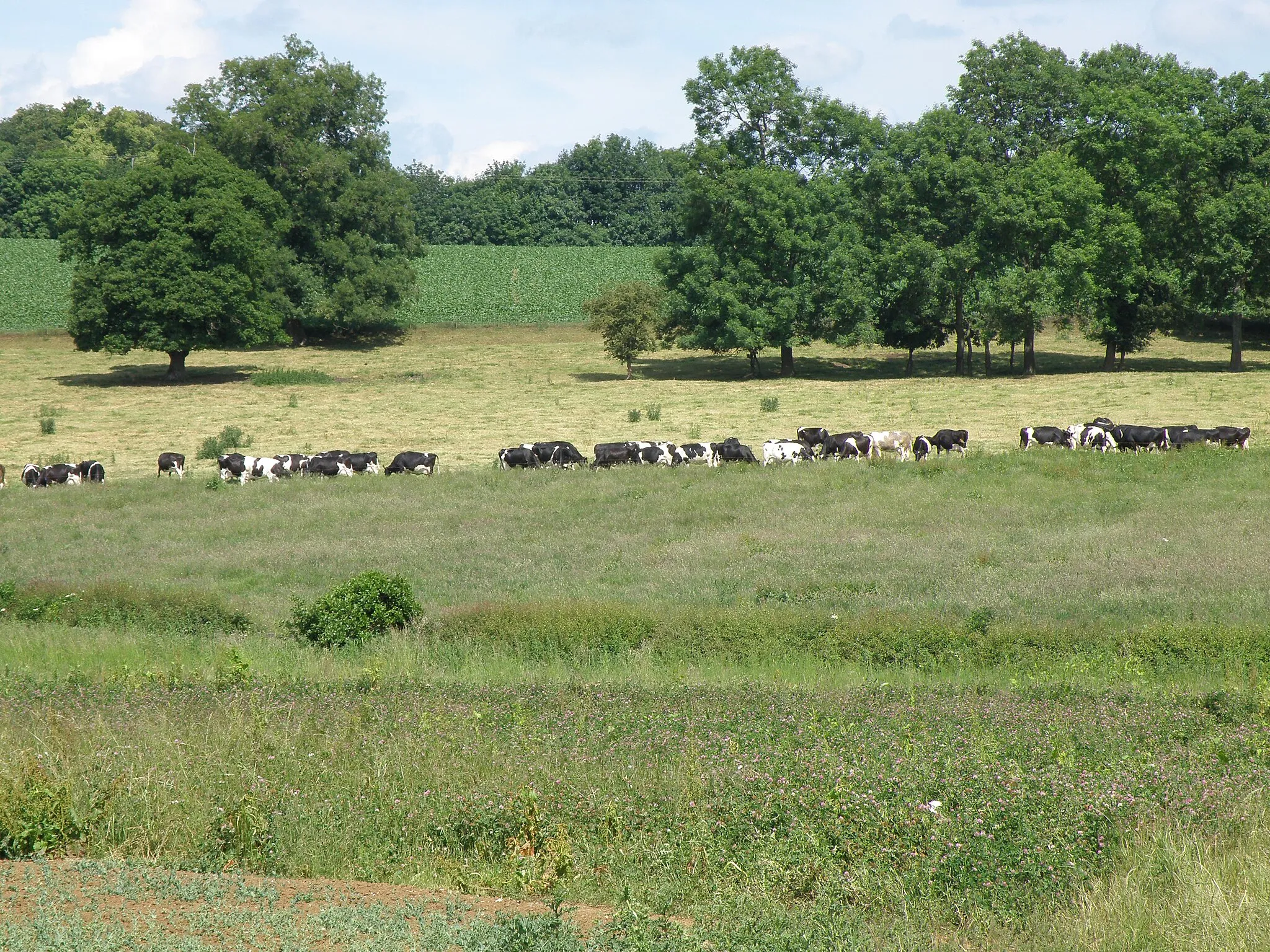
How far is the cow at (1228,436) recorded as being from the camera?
3403 centimetres

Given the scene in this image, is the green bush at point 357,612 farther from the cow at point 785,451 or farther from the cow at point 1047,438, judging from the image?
the cow at point 1047,438

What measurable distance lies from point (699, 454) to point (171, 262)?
35.8 metres

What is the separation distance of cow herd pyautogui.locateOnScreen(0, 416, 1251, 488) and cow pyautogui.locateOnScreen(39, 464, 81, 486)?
0.06 ft

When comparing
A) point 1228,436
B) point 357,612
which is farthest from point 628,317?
point 357,612

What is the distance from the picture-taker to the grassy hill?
86.6 m

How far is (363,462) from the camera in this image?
34.4 metres

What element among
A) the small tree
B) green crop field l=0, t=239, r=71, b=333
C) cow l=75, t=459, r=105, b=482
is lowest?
cow l=75, t=459, r=105, b=482

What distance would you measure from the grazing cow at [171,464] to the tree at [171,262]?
24.9 metres

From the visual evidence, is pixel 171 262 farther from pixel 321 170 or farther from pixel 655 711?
pixel 655 711

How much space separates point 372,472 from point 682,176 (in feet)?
127

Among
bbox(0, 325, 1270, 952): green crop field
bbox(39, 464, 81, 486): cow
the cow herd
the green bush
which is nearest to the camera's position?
bbox(0, 325, 1270, 952): green crop field

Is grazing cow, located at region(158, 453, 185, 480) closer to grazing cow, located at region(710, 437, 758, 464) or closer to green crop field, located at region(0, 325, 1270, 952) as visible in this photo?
green crop field, located at region(0, 325, 1270, 952)

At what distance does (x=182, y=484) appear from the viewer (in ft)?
101

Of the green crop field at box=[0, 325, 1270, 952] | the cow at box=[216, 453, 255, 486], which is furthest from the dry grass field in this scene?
the green crop field at box=[0, 325, 1270, 952]
